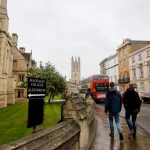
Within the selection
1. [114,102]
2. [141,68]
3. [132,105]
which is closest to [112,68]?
[141,68]

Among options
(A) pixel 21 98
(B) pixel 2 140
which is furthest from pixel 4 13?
(B) pixel 2 140

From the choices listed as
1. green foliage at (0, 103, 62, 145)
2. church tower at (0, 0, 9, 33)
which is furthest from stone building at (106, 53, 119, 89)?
green foliage at (0, 103, 62, 145)

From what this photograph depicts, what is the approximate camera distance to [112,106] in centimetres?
782

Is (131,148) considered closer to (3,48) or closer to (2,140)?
(2,140)

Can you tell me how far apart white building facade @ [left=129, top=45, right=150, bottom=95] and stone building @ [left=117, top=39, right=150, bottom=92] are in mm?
2334

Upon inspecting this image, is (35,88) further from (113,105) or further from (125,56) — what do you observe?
(125,56)

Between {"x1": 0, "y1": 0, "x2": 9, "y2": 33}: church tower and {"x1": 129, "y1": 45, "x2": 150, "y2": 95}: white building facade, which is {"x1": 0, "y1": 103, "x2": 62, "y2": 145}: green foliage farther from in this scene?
{"x1": 129, "y1": 45, "x2": 150, "y2": 95}: white building facade

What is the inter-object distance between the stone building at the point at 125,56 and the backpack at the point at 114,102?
157 feet

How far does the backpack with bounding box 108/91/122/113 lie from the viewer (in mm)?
7782

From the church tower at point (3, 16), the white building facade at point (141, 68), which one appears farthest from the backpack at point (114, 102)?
the white building facade at point (141, 68)

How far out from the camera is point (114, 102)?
307 inches

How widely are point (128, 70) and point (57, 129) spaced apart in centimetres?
5273

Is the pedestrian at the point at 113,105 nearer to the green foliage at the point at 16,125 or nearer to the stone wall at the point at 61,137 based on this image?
the stone wall at the point at 61,137

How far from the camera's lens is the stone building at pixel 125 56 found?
54.0 meters
